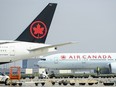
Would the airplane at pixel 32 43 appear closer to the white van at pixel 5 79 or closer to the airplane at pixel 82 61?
the white van at pixel 5 79

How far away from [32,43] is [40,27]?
2378 millimetres

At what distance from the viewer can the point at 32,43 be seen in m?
46.2

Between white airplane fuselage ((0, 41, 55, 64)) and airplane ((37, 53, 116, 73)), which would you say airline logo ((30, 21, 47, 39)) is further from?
airplane ((37, 53, 116, 73))

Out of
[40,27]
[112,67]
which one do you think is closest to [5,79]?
[40,27]

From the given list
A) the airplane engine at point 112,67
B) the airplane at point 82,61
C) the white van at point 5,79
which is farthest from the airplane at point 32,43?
the airplane engine at point 112,67

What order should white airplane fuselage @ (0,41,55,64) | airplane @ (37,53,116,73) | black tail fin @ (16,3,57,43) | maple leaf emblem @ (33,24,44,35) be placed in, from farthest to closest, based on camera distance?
airplane @ (37,53,116,73) → maple leaf emblem @ (33,24,44,35) → black tail fin @ (16,3,57,43) → white airplane fuselage @ (0,41,55,64)

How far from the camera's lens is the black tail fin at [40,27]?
46656 millimetres

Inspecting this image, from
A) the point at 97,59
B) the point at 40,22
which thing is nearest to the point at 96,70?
the point at 97,59

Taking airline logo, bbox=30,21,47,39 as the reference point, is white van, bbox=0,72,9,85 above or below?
below

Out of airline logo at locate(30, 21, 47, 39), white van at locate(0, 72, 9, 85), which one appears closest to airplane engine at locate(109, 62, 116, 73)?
airline logo at locate(30, 21, 47, 39)

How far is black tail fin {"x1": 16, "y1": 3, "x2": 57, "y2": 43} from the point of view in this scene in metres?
46.7

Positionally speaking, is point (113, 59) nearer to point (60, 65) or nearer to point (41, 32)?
point (60, 65)

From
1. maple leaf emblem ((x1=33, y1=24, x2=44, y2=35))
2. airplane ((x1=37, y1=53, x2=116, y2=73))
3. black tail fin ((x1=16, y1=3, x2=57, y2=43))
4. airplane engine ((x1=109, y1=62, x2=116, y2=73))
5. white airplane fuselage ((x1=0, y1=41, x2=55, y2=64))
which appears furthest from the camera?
airplane ((x1=37, y1=53, x2=116, y2=73))

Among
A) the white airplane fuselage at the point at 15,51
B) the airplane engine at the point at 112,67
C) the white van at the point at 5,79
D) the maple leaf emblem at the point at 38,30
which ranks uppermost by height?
the maple leaf emblem at the point at 38,30
